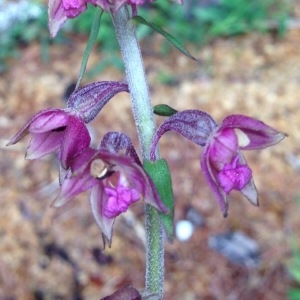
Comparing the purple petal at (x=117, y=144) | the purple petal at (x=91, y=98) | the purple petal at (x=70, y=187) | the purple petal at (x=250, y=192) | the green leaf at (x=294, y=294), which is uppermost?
the purple petal at (x=91, y=98)

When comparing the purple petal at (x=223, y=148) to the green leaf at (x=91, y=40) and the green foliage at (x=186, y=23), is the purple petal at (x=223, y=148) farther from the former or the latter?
the green foliage at (x=186, y=23)

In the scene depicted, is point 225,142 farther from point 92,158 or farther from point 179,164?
point 179,164

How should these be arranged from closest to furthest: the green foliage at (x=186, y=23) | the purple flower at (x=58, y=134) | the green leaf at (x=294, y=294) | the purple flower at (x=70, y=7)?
the purple flower at (x=70, y=7) → the purple flower at (x=58, y=134) → the green leaf at (x=294, y=294) → the green foliage at (x=186, y=23)

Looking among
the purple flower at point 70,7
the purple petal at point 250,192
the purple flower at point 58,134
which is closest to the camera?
the purple flower at point 70,7

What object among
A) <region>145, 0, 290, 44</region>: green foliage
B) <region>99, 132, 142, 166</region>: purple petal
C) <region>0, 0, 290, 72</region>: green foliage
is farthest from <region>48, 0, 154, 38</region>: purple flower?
<region>145, 0, 290, 44</region>: green foliage

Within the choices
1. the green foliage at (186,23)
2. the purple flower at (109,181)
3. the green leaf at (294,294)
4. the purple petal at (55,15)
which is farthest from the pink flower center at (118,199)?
the green foliage at (186,23)

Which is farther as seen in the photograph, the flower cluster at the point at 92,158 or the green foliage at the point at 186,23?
the green foliage at the point at 186,23

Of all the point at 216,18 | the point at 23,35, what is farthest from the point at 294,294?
the point at 23,35
